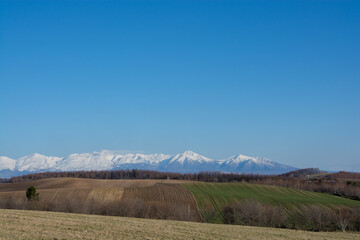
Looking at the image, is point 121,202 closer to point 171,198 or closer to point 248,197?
point 171,198

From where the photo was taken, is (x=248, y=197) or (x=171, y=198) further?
(x=248, y=197)

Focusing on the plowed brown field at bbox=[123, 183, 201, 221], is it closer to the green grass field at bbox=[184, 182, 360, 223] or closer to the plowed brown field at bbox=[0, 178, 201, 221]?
the plowed brown field at bbox=[0, 178, 201, 221]

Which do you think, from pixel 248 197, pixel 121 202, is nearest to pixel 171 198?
pixel 121 202

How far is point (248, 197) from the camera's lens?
91250mm

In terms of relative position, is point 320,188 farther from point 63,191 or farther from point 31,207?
point 31,207

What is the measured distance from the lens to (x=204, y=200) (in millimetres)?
86312

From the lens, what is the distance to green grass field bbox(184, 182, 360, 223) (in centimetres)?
8338

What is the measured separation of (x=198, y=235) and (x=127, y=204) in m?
47.6

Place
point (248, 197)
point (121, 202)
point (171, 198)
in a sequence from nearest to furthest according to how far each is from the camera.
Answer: point (121, 202) → point (171, 198) → point (248, 197)

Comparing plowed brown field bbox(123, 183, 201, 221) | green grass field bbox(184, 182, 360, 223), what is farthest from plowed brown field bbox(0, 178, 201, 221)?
green grass field bbox(184, 182, 360, 223)

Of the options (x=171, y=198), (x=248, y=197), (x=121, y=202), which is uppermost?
(x=248, y=197)

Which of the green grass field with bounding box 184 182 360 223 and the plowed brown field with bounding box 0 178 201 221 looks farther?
the green grass field with bounding box 184 182 360 223

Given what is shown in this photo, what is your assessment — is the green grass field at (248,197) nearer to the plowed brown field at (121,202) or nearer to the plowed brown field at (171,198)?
the plowed brown field at (171,198)

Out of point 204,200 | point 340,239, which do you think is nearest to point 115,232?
point 340,239
